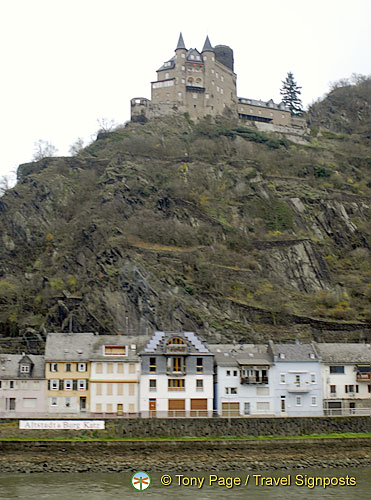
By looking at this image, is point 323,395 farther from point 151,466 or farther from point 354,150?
point 354,150

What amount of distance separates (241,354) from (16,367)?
18.3 meters

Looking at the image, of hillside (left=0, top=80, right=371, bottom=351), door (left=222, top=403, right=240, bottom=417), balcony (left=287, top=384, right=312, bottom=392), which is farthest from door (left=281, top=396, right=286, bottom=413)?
hillside (left=0, top=80, right=371, bottom=351)

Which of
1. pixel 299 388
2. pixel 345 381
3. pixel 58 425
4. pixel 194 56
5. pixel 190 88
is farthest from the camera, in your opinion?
pixel 194 56

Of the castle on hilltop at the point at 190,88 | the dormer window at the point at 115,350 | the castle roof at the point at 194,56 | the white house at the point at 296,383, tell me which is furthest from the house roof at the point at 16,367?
the castle roof at the point at 194,56

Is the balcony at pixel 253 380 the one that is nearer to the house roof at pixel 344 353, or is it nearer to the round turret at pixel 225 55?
the house roof at pixel 344 353

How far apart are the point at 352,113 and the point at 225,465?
4051 inches

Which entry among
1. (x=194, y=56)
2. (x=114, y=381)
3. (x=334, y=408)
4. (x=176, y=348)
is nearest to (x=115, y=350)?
(x=114, y=381)

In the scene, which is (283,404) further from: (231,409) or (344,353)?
(344,353)

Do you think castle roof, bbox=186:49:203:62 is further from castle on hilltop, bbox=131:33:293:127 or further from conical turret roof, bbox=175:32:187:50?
conical turret roof, bbox=175:32:187:50

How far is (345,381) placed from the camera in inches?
2500

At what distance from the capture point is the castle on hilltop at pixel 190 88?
387 feet

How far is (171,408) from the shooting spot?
60.2 meters

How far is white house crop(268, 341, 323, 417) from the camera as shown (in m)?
61.5

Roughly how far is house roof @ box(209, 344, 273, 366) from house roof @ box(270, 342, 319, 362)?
0.88 m
